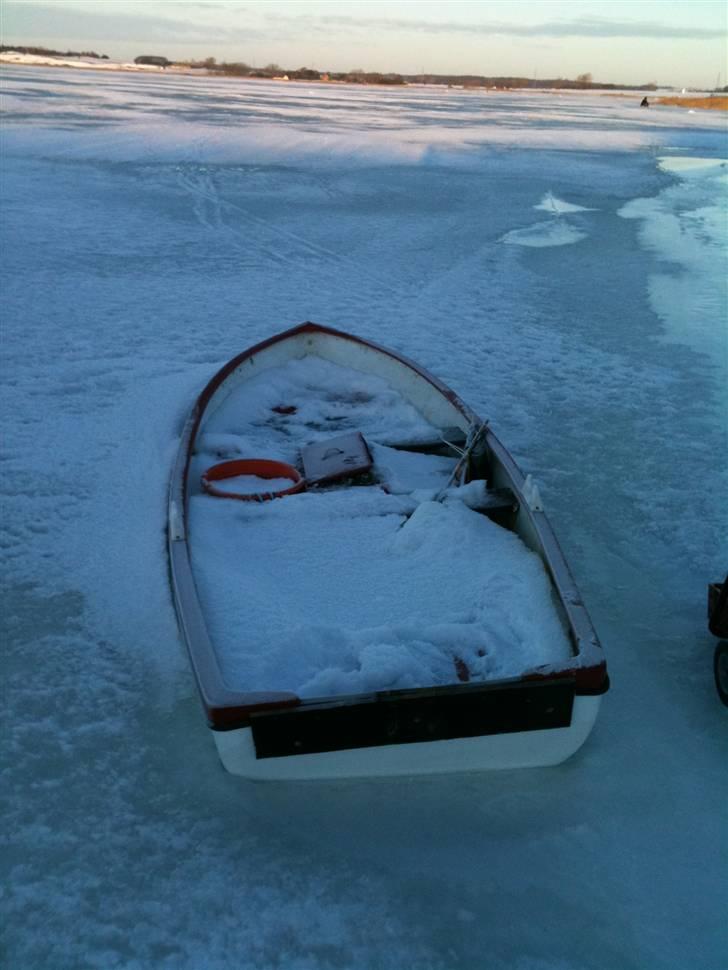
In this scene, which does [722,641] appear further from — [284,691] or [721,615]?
[284,691]

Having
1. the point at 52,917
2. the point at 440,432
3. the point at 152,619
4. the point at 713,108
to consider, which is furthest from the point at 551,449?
the point at 713,108

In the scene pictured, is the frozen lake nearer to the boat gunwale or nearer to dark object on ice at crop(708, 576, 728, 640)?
dark object on ice at crop(708, 576, 728, 640)

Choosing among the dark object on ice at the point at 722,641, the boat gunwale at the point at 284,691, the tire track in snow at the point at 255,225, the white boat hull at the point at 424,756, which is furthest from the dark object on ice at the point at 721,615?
the tire track in snow at the point at 255,225

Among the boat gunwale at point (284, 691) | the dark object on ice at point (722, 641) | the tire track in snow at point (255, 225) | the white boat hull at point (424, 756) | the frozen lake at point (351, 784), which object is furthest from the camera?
the tire track in snow at point (255, 225)

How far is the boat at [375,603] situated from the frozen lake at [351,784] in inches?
9.2

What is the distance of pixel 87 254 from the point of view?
928 centimetres

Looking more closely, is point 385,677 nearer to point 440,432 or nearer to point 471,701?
point 471,701

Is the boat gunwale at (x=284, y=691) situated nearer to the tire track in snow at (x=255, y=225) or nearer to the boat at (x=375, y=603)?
the boat at (x=375, y=603)

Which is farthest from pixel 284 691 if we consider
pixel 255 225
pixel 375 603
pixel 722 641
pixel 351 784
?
pixel 255 225

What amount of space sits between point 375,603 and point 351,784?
703 mm

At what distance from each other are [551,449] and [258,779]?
310 cm

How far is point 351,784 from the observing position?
8.52 ft

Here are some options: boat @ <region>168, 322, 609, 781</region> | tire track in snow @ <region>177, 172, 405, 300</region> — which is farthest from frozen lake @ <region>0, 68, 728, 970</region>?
boat @ <region>168, 322, 609, 781</region>

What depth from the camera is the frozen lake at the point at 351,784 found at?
222cm
